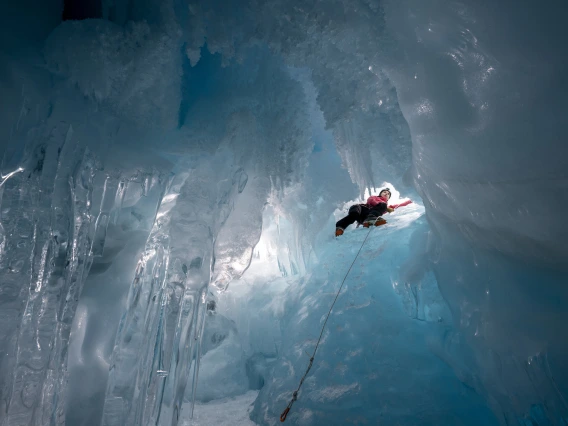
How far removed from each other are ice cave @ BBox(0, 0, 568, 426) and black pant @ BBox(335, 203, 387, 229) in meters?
1.20

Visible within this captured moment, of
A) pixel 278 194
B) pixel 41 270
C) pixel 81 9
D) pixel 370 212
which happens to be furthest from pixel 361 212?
pixel 81 9

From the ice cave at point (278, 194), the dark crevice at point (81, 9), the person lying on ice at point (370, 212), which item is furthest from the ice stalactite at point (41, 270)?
the person lying on ice at point (370, 212)

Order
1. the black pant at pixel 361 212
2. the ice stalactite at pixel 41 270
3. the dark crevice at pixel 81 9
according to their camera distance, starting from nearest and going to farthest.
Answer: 1. the ice stalactite at pixel 41 270
2. the dark crevice at pixel 81 9
3. the black pant at pixel 361 212

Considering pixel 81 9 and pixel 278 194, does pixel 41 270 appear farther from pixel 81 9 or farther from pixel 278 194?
pixel 278 194

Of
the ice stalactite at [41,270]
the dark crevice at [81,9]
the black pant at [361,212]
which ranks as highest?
the dark crevice at [81,9]

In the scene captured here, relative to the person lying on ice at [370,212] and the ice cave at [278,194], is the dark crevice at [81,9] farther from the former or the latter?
the person lying on ice at [370,212]

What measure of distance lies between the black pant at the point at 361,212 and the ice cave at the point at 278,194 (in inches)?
47.2

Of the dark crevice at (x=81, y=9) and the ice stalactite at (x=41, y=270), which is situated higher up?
the dark crevice at (x=81, y=9)

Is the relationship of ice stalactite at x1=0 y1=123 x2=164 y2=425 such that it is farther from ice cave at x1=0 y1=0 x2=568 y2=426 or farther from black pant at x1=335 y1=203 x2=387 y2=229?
black pant at x1=335 y1=203 x2=387 y2=229

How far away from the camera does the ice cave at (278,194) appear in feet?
6.50

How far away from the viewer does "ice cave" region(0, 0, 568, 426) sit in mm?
1980

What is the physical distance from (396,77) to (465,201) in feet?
4.45

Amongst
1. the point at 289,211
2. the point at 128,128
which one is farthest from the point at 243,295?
the point at 128,128

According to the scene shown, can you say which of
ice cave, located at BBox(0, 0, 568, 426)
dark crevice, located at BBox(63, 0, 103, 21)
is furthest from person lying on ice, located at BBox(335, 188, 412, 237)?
dark crevice, located at BBox(63, 0, 103, 21)
